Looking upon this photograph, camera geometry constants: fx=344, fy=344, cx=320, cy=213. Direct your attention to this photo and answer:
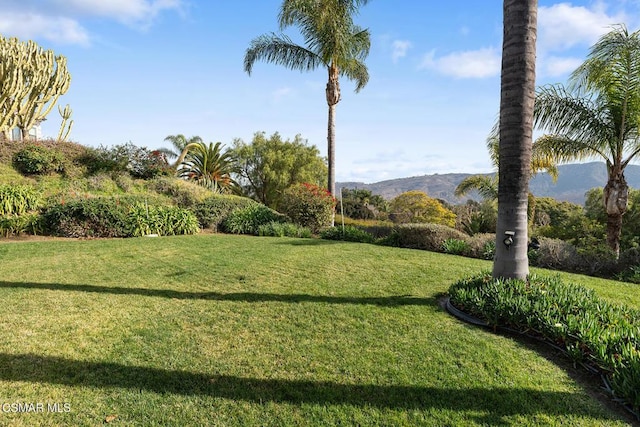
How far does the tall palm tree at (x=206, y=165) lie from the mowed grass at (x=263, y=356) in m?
14.1

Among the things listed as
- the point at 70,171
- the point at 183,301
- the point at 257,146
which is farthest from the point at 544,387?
the point at 257,146

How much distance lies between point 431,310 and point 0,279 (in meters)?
6.99

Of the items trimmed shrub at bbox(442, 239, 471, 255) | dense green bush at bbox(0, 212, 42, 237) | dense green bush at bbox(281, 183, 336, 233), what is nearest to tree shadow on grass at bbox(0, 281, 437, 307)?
trimmed shrub at bbox(442, 239, 471, 255)

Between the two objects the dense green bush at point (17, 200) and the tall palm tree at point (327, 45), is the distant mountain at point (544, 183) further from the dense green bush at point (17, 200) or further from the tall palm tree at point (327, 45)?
the dense green bush at point (17, 200)

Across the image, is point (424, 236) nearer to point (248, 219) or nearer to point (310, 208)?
point (310, 208)

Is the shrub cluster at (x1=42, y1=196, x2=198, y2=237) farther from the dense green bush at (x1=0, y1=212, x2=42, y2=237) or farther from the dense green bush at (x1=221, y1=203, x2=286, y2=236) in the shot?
the dense green bush at (x1=221, y1=203, x2=286, y2=236)

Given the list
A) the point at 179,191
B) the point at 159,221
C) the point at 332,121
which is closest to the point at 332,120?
the point at 332,121

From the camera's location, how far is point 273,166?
85.8ft

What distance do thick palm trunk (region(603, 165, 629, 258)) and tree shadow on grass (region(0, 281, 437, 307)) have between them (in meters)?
6.81

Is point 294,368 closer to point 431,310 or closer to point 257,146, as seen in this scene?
point 431,310

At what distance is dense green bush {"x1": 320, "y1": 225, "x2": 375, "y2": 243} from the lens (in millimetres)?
11445

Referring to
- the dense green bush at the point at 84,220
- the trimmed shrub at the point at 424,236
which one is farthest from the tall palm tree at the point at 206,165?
the trimmed shrub at the point at 424,236

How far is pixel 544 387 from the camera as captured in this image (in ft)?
10.1

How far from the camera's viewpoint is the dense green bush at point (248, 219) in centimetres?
1301
